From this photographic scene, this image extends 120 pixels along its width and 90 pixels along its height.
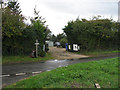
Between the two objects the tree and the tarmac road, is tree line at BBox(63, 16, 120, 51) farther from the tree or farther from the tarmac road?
the tarmac road

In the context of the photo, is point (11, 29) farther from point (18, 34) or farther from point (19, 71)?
point (19, 71)

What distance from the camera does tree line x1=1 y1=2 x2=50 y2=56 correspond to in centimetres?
1294

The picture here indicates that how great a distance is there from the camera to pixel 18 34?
1436 centimetres

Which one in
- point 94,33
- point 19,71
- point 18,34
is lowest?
point 19,71

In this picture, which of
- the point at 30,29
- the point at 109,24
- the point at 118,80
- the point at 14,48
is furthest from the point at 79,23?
the point at 118,80

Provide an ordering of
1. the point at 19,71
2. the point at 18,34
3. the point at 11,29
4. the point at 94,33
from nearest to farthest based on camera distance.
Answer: the point at 19,71, the point at 11,29, the point at 18,34, the point at 94,33

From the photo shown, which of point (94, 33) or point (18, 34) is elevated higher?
point (94, 33)

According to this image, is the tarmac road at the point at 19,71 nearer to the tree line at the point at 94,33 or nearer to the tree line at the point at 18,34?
the tree line at the point at 18,34

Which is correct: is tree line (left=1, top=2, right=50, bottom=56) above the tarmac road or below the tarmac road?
above

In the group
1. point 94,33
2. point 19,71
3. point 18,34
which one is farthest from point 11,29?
point 94,33

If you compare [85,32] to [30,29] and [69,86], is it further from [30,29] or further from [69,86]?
[69,86]

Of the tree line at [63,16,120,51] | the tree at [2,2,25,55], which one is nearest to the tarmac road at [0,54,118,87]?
the tree at [2,2,25,55]

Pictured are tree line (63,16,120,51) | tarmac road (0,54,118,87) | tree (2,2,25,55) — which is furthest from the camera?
tree line (63,16,120,51)

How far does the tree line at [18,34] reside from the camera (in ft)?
42.4
